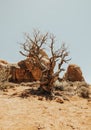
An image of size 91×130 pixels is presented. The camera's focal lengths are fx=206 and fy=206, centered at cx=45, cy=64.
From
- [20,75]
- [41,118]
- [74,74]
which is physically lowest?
[41,118]

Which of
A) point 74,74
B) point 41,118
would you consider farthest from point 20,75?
point 41,118

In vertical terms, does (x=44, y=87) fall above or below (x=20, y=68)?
below

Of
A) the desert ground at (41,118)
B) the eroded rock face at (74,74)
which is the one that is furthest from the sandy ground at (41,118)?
the eroded rock face at (74,74)

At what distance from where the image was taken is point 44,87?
1827cm

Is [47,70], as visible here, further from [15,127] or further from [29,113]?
[15,127]

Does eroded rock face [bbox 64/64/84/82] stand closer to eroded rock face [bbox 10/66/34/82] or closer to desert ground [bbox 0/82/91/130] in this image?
eroded rock face [bbox 10/66/34/82]

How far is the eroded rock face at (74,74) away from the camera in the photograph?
32.8 meters

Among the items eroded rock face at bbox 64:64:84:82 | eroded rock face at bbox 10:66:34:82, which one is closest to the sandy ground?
eroded rock face at bbox 10:66:34:82

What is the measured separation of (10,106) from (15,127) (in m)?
3.72

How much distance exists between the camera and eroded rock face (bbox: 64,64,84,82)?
32.8 meters

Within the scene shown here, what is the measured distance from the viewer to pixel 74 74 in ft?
109

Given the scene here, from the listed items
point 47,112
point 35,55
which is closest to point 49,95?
point 35,55

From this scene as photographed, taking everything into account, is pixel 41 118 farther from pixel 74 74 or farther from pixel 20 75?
pixel 74 74

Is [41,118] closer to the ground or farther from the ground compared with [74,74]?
closer to the ground
